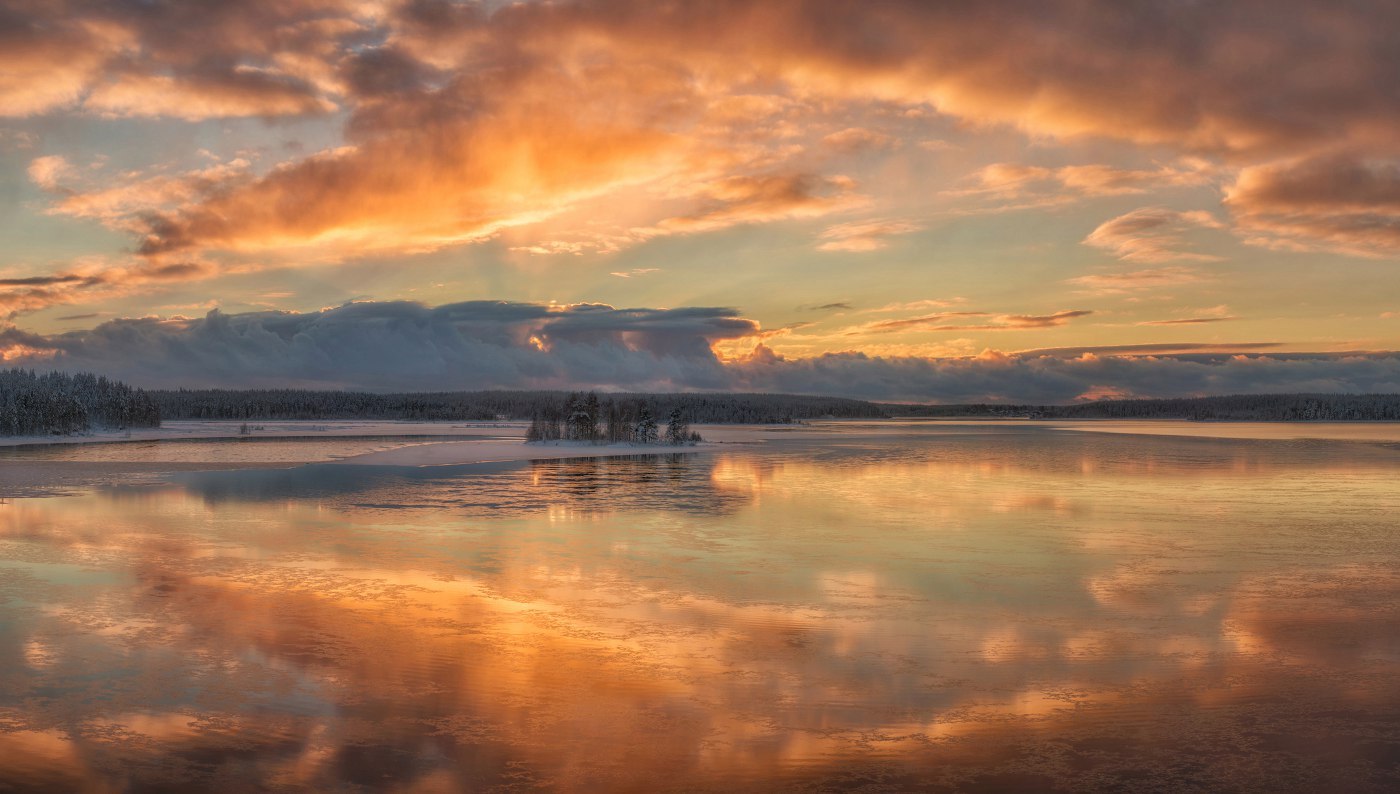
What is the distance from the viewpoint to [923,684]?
11938mm

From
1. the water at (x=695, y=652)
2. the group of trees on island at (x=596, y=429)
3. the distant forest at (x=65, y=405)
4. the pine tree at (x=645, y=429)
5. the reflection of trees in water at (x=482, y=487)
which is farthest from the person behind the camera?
the distant forest at (x=65, y=405)

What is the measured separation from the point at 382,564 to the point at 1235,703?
15983mm

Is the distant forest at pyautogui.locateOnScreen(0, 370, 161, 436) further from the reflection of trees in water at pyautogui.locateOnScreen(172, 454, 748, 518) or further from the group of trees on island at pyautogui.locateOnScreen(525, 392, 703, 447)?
the reflection of trees in water at pyautogui.locateOnScreen(172, 454, 748, 518)

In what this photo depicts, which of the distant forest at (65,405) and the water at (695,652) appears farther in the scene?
the distant forest at (65,405)

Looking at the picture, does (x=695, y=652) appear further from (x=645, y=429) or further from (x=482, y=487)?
(x=645, y=429)

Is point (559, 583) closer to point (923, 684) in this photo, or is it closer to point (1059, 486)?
point (923, 684)

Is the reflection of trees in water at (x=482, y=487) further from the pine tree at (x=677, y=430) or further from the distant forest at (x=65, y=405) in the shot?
the distant forest at (x=65, y=405)

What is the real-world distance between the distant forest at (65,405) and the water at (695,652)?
85.7m

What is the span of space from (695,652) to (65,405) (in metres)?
114

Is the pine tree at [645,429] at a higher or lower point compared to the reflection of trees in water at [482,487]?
higher

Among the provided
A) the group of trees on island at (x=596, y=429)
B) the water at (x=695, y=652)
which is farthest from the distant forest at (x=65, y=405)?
the water at (x=695, y=652)

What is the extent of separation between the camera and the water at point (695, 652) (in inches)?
367

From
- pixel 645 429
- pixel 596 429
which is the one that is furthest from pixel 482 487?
pixel 596 429

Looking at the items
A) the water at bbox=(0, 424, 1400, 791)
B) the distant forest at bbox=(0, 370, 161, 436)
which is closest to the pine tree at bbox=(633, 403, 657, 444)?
the water at bbox=(0, 424, 1400, 791)
